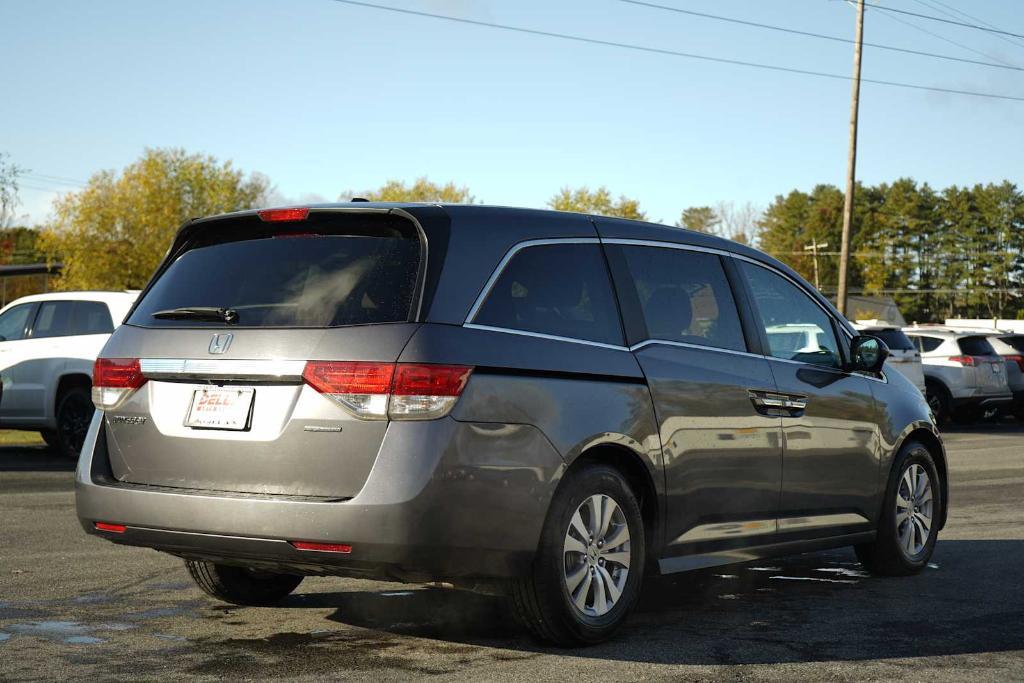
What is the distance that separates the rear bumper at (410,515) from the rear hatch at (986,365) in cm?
2211

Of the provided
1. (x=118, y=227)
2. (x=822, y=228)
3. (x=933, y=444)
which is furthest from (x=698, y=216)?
(x=933, y=444)

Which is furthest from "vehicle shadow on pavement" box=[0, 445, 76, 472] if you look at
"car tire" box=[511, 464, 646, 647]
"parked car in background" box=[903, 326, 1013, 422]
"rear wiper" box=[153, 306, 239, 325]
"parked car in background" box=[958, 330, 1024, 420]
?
"parked car in background" box=[958, 330, 1024, 420]

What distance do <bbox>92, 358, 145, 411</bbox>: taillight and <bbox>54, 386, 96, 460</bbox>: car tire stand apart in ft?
35.5

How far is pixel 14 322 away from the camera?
16.7 m

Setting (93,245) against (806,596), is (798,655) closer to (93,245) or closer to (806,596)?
(806,596)

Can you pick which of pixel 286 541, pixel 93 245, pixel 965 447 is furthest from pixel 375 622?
pixel 93 245

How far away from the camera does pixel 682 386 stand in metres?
6.20

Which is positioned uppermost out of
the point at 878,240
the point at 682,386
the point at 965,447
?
the point at 878,240

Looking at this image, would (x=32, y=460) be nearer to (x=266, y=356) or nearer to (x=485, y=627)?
(x=485, y=627)

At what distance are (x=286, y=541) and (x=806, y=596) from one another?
321cm

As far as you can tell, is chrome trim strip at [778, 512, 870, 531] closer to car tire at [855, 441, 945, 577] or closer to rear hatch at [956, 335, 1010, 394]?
car tire at [855, 441, 945, 577]

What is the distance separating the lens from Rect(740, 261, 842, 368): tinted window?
278 inches

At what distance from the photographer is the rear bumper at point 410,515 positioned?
5000 mm

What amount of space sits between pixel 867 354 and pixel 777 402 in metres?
0.98
